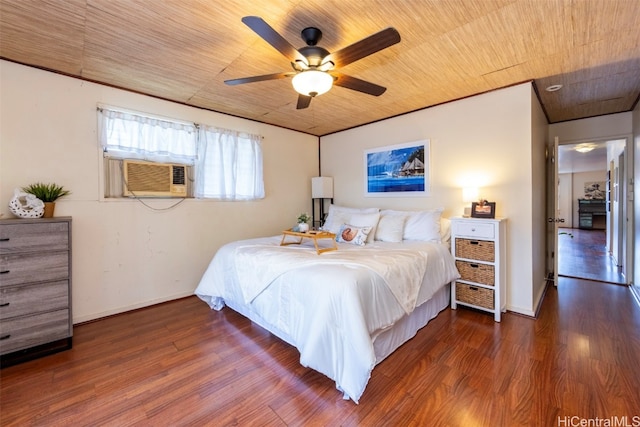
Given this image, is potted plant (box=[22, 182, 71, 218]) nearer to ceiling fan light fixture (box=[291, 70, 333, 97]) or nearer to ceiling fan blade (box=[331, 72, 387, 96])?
ceiling fan light fixture (box=[291, 70, 333, 97])

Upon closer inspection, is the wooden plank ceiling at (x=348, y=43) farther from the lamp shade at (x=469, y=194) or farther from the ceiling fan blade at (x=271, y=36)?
the lamp shade at (x=469, y=194)

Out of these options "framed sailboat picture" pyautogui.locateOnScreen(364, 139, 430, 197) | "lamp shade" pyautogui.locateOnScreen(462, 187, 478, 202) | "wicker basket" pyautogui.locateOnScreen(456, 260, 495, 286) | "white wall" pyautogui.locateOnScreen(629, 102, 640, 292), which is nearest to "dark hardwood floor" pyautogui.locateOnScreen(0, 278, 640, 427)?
"wicker basket" pyautogui.locateOnScreen(456, 260, 495, 286)

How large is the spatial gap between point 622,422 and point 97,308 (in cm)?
409

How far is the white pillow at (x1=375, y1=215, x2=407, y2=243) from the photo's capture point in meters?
3.20

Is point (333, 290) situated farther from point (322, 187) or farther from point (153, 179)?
point (322, 187)

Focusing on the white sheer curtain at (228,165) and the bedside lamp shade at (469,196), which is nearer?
the bedside lamp shade at (469,196)

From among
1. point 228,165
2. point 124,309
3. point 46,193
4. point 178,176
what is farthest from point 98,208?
point 228,165

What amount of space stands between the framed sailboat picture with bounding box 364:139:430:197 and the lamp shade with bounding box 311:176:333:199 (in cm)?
65

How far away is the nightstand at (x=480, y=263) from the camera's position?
2691 mm

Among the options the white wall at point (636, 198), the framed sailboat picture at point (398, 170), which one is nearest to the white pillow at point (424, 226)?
the framed sailboat picture at point (398, 170)

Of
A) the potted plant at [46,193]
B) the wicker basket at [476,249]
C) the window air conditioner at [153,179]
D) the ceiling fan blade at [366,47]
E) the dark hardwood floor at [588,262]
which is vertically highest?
the ceiling fan blade at [366,47]

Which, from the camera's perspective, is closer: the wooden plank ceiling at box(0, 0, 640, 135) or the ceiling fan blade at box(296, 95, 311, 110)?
the wooden plank ceiling at box(0, 0, 640, 135)

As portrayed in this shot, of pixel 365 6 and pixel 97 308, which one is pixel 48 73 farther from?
pixel 365 6

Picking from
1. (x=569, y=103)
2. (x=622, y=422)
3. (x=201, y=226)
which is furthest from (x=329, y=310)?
(x=569, y=103)
